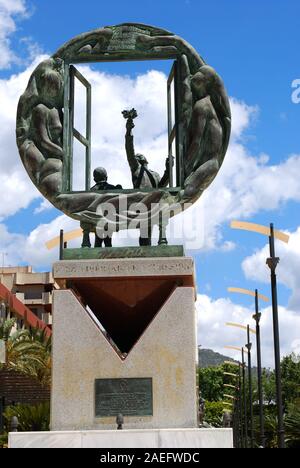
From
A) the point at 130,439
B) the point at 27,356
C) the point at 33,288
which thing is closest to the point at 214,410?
the point at 33,288

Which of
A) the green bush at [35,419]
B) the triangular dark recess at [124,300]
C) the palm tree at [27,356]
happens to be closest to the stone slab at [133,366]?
the triangular dark recess at [124,300]

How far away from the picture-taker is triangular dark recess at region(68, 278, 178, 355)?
50.5ft

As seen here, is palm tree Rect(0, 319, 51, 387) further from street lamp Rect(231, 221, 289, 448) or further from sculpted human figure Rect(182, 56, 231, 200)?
sculpted human figure Rect(182, 56, 231, 200)

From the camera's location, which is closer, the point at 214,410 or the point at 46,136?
the point at 46,136

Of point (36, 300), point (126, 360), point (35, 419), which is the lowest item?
point (126, 360)

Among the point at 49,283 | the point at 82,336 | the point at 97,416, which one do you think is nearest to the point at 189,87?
the point at 82,336

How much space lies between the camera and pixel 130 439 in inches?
528

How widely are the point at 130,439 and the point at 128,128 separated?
6.33m

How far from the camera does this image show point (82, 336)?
14664mm

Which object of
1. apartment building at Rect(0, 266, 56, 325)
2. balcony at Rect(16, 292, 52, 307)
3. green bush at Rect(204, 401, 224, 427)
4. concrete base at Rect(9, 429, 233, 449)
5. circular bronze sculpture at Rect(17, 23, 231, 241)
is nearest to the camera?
concrete base at Rect(9, 429, 233, 449)

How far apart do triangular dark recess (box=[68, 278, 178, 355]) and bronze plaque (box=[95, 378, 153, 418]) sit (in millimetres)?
1070

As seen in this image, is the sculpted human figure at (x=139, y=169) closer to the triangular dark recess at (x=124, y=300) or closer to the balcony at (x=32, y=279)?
the triangular dark recess at (x=124, y=300)

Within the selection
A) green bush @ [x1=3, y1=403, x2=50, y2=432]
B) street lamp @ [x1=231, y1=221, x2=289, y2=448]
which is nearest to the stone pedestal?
street lamp @ [x1=231, y1=221, x2=289, y2=448]

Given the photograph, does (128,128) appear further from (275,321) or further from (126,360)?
(275,321)
